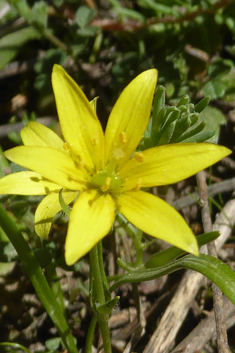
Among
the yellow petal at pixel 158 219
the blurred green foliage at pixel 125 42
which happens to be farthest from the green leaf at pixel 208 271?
the blurred green foliage at pixel 125 42

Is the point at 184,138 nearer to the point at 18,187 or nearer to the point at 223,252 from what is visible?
the point at 18,187

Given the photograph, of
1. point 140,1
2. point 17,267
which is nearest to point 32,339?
point 17,267

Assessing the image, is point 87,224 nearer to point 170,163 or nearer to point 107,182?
point 107,182

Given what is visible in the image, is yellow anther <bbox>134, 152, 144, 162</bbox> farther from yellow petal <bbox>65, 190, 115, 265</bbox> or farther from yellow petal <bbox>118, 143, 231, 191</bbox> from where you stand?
yellow petal <bbox>65, 190, 115, 265</bbox>

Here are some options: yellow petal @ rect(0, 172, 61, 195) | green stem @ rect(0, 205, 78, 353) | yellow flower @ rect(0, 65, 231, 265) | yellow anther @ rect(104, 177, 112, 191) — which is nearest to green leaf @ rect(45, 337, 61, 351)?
green stem @ rect(0, 205, 78, 353)

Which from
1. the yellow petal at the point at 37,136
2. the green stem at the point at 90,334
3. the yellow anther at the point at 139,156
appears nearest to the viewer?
the yellow anther at the point at 139,156

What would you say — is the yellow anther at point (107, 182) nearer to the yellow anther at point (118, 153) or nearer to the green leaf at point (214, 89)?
the yellow anther at point (118, 153)
